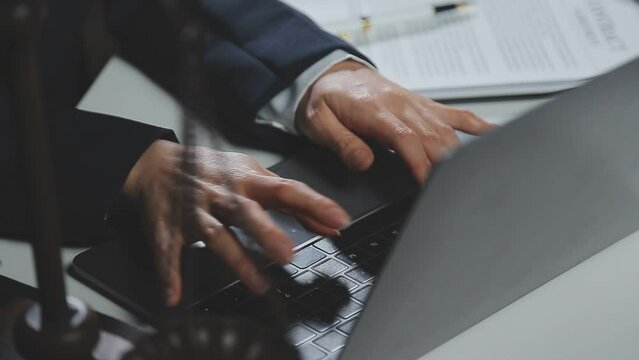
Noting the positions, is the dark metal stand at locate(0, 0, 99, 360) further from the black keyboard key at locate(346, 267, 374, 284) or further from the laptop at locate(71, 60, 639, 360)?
the black keyboard key at locate(346, 267, 374, 284)

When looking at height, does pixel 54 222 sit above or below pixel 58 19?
above

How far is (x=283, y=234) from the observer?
2.23 feet

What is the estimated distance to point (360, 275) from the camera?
686mm

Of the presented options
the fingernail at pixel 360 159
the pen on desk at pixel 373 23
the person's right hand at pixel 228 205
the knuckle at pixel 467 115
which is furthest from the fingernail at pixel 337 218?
the pen on desk at pixel 373 23

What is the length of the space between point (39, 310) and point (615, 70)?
0.31m

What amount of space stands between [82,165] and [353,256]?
24 centimetres

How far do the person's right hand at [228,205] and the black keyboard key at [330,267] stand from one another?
27mm

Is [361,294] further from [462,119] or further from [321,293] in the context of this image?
[462,119]

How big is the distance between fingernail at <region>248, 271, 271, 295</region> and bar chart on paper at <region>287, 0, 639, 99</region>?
1.06 feet

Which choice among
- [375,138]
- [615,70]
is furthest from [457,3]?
[615,70]

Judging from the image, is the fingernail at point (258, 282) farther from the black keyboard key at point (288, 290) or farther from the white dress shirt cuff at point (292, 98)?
the white dress shirt cuff at point (292, 98)

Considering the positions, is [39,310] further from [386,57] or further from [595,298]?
[386,57]

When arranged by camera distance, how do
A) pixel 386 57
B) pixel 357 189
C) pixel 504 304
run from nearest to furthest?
1. pixel 504 304
2. pixel 357 189
3. pixel 386 57

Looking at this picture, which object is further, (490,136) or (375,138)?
(375,138)
